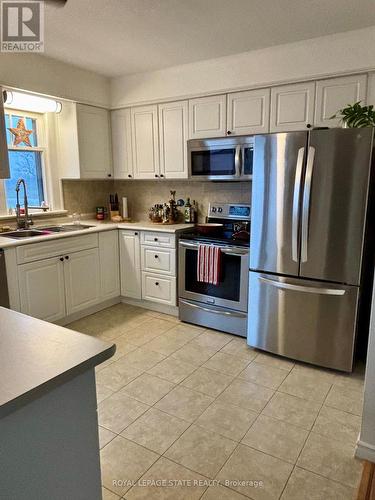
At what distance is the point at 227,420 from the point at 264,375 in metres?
0.60

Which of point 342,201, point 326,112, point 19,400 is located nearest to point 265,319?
point 342,201

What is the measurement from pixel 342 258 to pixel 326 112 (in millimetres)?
1245

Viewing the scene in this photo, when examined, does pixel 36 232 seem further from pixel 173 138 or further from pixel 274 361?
pixel 274 361

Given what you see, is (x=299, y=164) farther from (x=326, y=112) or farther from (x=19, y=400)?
(x=19, y=400)

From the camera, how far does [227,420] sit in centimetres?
212

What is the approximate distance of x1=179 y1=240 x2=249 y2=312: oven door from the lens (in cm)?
303

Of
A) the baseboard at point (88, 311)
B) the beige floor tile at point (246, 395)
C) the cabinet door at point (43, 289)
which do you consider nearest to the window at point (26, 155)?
the cabinet door at point (43, 289)

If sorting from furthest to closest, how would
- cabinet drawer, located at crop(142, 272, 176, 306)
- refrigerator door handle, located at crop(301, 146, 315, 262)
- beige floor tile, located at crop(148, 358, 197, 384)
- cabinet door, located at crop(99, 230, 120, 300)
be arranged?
cabinet door, located at crop(99, 230, 120, 300) → cabinet drawer, located at crop(142, 272, 176, 306) → beige floor tile, located at crop(148, 358, 197, 384) → refrigerator door handle, located at crop(301, 146, 315, 262)

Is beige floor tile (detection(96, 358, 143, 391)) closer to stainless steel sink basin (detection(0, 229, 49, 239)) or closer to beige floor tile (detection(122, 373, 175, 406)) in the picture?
beige floor tile (detection(122, 373, 175, 406))

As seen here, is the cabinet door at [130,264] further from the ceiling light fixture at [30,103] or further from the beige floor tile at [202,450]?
the beige floor tile at [202,450]

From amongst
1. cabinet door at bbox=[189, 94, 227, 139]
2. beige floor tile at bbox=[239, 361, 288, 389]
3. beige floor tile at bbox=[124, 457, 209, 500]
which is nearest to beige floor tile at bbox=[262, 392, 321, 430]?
beige floor tile at bbox=[239, 361, 288, 389]

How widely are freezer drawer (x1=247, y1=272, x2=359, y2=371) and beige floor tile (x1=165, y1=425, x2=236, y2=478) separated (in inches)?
41.0

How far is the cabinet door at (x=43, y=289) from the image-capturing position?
9.82ft

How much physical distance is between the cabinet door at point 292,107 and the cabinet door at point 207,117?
49 cm
